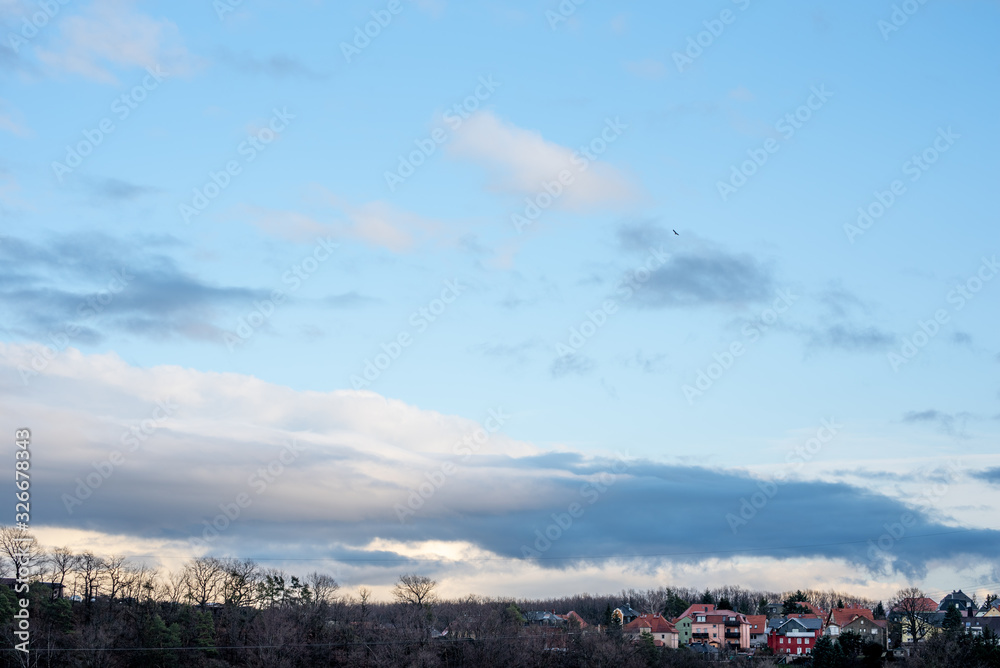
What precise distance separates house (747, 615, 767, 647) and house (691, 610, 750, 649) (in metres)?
3.14

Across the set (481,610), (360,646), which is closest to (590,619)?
(481,610)

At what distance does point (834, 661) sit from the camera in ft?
360

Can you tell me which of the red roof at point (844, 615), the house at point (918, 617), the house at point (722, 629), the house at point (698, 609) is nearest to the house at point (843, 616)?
the red roof at point (844, 615)

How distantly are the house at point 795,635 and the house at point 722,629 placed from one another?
16.1 ft

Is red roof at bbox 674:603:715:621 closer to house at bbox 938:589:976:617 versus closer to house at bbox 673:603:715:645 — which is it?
house at bbox 673:603:715:645

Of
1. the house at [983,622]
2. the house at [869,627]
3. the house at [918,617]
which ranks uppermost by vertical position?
the house at [918,617]

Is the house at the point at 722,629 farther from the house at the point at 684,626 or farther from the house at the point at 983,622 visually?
the house at the point at 983,622

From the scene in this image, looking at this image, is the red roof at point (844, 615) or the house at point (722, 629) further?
the red roof at point (844, 615)

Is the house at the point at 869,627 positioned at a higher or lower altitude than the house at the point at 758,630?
higher

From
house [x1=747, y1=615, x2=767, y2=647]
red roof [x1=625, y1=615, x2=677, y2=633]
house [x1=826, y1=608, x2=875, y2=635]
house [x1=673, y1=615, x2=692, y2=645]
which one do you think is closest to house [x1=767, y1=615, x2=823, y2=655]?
house [x1=747, y1=615, x2=767, y2=647]

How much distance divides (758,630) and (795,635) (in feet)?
48.7

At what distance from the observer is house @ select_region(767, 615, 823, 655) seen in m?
160

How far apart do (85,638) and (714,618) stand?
116382 millimetres

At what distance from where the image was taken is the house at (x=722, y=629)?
168 metres
